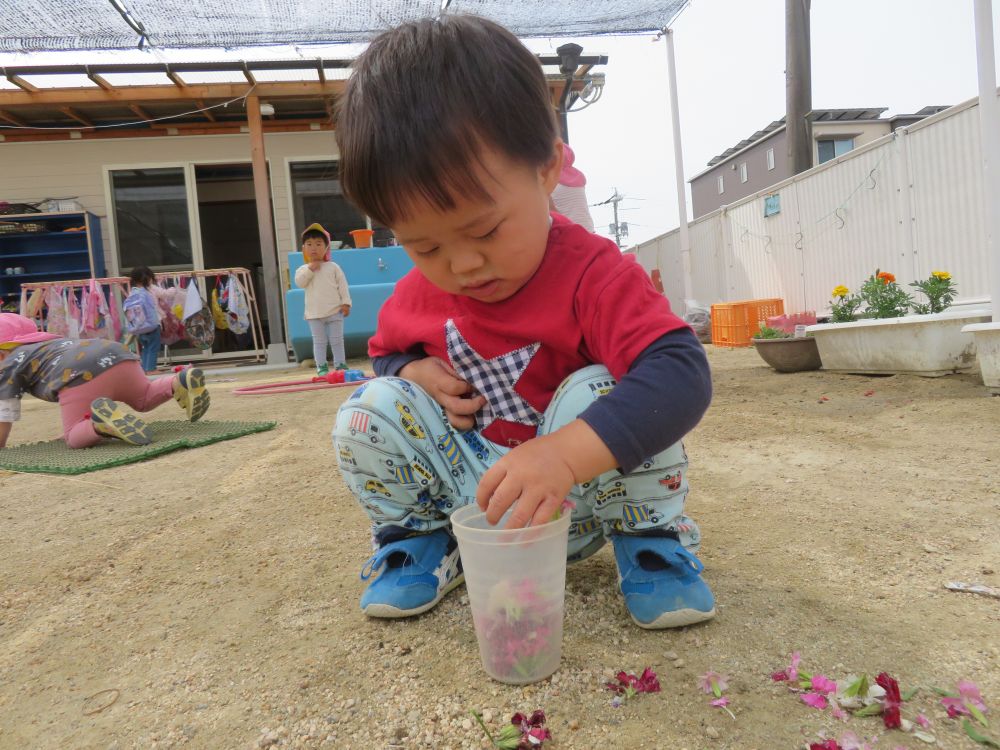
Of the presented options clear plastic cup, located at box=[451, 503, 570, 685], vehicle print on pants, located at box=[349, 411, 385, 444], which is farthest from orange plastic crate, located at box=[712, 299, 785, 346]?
clear plastic cup, located at box=[451, 503, 570, 685]

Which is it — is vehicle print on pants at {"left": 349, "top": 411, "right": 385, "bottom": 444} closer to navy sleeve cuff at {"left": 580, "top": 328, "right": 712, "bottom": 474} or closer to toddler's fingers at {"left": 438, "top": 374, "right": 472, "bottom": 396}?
toddler's fingers at {"left": 438, "top": 374, "right": 472, "bottom": 396}

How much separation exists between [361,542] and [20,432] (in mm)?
3178

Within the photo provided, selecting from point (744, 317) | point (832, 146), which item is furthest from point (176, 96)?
point (832, 146)

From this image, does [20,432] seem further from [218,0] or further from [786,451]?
[786,451]

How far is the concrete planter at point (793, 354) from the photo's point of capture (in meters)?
3.96

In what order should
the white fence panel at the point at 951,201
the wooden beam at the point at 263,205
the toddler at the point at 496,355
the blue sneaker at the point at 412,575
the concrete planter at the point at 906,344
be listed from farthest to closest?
the wooden beam at the point at 263,205 → the white fence panel at the point at 951,201 → the concrete planter at the point at 906,344 → the blue sneaker at the point at 412,575 → the toddler at the point at 496,355

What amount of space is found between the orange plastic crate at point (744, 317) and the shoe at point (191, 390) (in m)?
4.67

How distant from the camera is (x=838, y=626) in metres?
0.98

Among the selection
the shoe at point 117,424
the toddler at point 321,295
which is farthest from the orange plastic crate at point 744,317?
the shoe at point 117,424

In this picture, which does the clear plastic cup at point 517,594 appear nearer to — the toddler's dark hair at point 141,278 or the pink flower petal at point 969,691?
the pink flower petal at point 969,691

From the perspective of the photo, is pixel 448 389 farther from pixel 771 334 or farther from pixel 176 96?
pixel 176 96

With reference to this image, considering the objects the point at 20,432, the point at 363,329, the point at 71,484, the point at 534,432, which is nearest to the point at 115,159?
the point at 363,329

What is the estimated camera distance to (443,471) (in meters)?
1.18

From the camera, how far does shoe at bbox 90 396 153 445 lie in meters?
2.90
